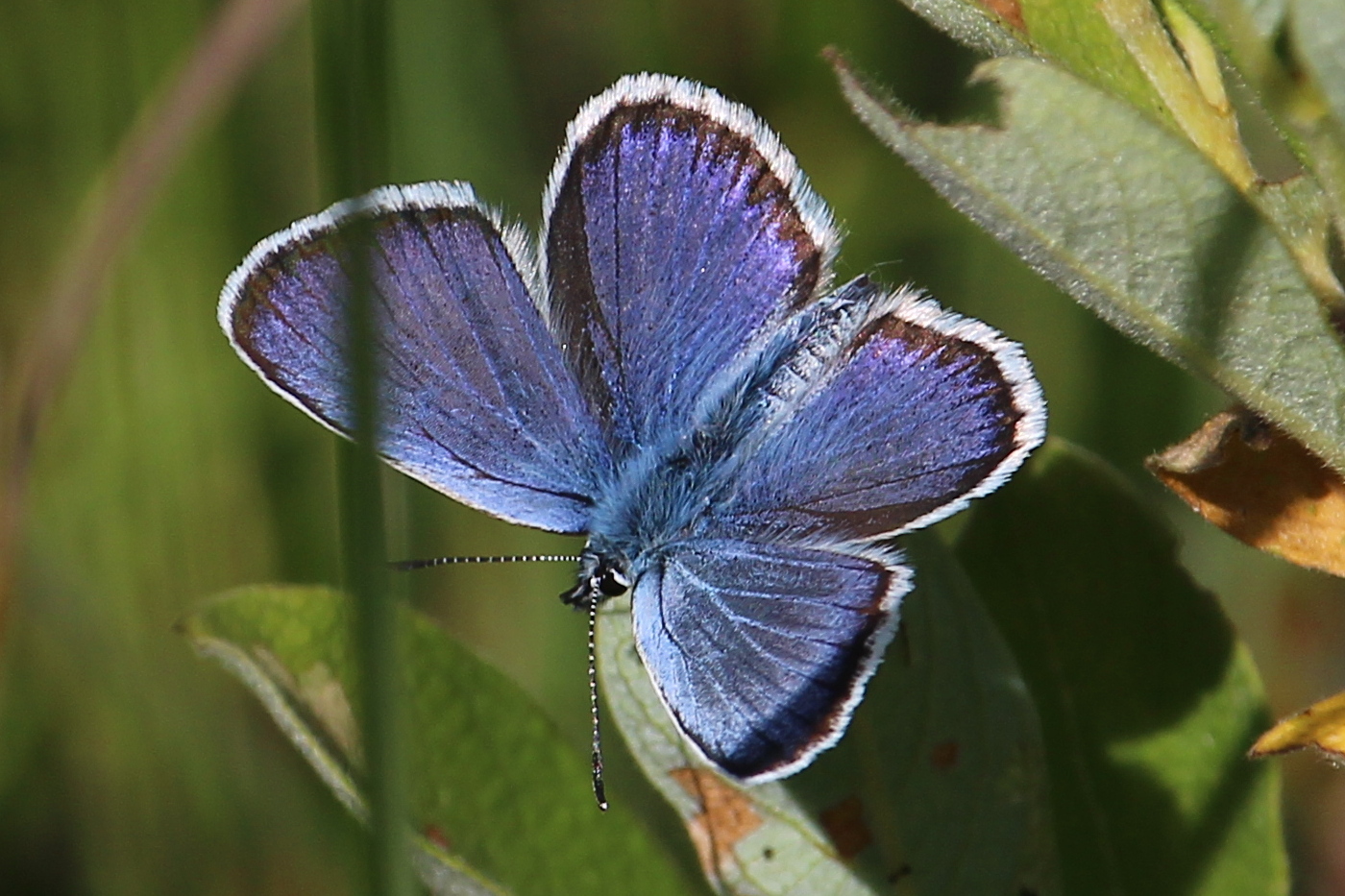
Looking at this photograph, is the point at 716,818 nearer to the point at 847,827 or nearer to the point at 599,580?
the point at 847,827

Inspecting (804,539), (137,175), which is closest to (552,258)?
(804,539)

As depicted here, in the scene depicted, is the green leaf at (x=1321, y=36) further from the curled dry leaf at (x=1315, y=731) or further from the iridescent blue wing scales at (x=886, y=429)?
the iridescent blue wing scales at (x=886, y=429)

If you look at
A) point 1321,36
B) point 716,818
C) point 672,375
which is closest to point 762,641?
point 716,818

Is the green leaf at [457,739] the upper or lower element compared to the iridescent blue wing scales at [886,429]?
lower

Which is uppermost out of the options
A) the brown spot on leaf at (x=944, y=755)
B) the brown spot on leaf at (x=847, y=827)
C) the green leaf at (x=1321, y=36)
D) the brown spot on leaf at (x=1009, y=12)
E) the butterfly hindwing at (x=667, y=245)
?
the brown spot on leaf at (x=1009, y=12)

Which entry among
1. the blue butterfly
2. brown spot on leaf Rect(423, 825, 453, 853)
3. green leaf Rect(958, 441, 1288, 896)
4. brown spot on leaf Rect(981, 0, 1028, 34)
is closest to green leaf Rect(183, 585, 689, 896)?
brown spot on leaf Rect(423, 825, 453, 853)

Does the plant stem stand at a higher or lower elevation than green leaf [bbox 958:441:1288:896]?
higher

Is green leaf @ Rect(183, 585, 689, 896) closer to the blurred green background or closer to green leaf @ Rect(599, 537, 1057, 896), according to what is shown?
green leaf @ Rect(599, 537, 1057, 896)

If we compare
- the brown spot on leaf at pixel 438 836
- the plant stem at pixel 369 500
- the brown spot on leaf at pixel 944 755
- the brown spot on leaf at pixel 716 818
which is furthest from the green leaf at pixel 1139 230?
the brown spot on leaf at pixel 438 836
